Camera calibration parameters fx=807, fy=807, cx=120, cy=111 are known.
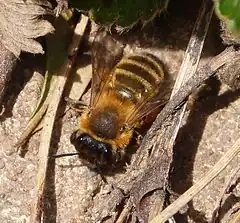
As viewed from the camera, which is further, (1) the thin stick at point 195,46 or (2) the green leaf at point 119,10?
(1) the thin stick at point 195,46

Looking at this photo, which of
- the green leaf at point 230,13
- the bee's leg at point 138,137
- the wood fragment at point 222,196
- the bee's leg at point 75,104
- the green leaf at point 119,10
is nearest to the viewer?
the green leaf at point 230,13

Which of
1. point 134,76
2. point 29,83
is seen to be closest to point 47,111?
point 29,83

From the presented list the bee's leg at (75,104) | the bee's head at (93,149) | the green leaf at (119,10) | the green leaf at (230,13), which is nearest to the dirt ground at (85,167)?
the bee's leg at (75,104)

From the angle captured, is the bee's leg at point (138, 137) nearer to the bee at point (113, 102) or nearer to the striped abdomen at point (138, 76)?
the bee at point (113, 102)

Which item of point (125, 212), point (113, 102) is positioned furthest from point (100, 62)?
point (125, 212)

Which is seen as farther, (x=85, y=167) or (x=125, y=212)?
(x=85, y=167)

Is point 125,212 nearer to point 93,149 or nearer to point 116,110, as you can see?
point 93,149
